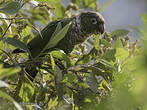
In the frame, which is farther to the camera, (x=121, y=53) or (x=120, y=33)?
(x=120, y=33)

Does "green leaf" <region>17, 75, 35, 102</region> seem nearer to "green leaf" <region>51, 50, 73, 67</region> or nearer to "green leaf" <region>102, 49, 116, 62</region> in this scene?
"green leaf" <region>51, 50, 73, 67</region>

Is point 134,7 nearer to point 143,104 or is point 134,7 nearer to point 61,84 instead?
point 61,84

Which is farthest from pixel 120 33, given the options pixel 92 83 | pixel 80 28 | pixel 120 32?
pixel 80 28

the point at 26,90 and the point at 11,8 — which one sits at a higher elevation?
the point at 11,8

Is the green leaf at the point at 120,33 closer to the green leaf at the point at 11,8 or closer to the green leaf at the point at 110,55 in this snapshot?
the green leaf at the point at 110,55

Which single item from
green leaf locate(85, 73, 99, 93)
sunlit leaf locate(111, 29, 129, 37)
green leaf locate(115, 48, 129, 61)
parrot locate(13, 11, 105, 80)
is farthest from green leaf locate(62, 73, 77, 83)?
parrot locate(13, 11, 105, 80)

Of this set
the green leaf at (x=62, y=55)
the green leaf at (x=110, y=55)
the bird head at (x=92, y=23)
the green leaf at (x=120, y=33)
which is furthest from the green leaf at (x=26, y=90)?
the bird head at (x=92, y=23)

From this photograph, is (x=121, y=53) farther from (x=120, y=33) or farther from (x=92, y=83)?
(x=120, y=33)

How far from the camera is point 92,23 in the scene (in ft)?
5.51

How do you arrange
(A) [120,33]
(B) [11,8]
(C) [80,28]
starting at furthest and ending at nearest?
1. (C) [80,28]
2. (A) [120,33]
3. (B) [11,8]

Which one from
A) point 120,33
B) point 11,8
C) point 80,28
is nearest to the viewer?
point 11,8

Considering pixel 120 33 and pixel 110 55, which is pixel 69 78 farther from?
pixel 120 33

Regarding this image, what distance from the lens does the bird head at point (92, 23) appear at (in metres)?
1.64

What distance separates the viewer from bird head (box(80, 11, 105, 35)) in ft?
5.38
